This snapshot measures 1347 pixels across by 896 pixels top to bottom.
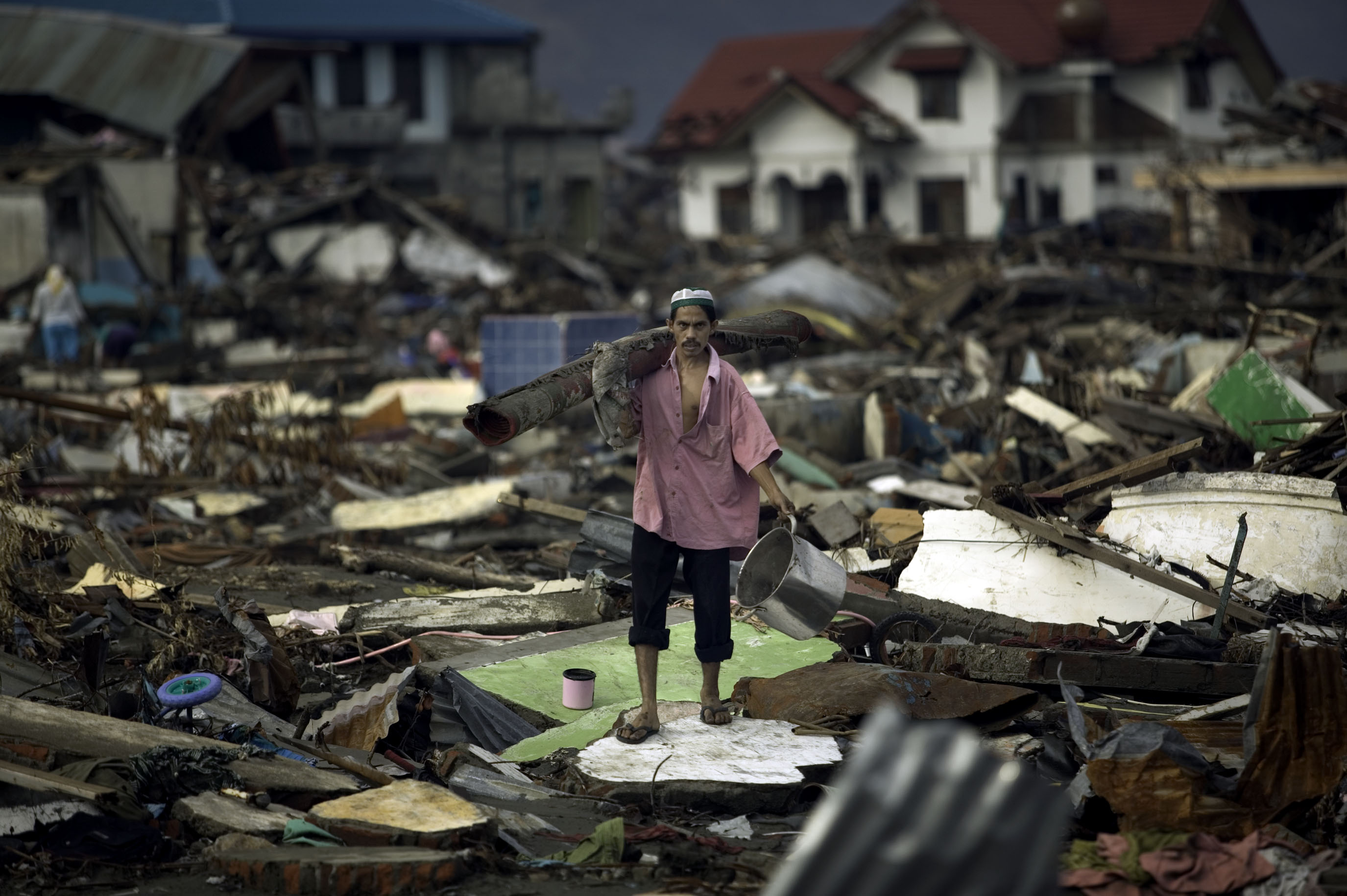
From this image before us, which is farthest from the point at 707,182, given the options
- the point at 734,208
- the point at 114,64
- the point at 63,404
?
the point at 63,404

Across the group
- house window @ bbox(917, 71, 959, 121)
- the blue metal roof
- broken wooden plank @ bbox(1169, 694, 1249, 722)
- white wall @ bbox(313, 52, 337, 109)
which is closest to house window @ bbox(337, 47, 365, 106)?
white wall @ bbox(313, 52, 337, 109)

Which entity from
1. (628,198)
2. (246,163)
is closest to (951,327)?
(246,163)

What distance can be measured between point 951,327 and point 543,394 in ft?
50.1

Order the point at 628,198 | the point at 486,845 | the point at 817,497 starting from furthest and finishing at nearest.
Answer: the point at 628,198 < the point at 817,497 < the point at 486,845

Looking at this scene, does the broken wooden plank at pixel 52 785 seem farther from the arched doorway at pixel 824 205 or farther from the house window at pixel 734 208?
the house window at pixel 734 208

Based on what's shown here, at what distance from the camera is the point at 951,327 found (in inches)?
768

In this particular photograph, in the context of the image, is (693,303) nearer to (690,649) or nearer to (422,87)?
(690,649)

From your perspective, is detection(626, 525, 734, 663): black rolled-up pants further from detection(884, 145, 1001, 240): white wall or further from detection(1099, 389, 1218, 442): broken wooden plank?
detection(884, 145, 1001, 240): white wall

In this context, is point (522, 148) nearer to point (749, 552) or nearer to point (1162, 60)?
point (1162, 60)

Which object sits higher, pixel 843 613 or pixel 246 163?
pixel 246 163

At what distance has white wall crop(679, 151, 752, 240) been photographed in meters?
42.3

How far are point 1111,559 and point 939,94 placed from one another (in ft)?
119

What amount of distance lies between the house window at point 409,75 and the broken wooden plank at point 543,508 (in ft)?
104

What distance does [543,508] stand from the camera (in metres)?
8.16
